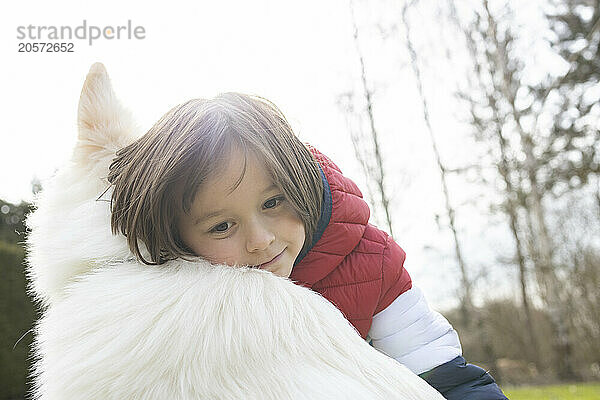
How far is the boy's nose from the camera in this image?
3.85ft

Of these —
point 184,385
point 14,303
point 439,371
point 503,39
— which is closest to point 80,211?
point 184,385

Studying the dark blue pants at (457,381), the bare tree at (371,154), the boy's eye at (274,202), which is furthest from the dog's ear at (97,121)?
the bare tree at (371,154)

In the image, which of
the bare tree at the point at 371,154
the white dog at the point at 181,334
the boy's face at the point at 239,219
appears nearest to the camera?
the white dog at the point at 181,334

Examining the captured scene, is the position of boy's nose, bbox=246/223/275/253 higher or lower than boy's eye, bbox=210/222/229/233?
lower

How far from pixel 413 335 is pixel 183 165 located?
0.75 m

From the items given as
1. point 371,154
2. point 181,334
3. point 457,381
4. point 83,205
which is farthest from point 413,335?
point 371,154

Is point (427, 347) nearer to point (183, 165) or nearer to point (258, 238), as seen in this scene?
point (258, 238)

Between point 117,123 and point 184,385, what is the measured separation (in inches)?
27.7

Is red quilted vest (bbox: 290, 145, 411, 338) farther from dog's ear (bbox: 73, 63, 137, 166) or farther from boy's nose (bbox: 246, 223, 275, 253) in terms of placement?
dog's ear (bbox: 73, 63, 137, 166)

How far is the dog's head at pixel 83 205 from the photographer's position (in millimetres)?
1225

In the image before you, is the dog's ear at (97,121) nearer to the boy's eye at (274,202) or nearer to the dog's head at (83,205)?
the dog's head at (83,205)

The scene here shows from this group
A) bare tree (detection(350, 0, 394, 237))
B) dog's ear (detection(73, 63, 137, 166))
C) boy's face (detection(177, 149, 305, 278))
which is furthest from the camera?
bare tree (detection(350, 0, 394, 237))

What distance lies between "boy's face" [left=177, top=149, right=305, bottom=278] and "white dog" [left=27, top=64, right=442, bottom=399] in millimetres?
54

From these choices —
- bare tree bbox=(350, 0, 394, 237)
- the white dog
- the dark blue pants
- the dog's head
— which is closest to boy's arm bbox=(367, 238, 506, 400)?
the dark blue pants
